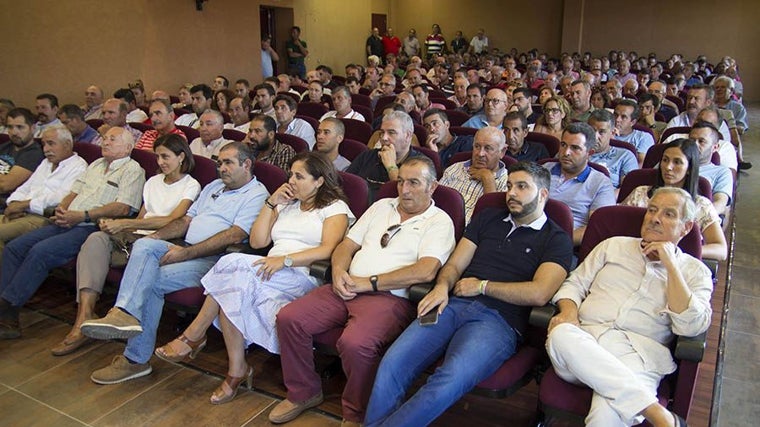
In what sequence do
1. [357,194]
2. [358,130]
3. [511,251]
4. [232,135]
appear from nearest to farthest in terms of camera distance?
[511,251], [357,194], [232,135], [358,130]

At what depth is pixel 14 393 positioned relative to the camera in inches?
110

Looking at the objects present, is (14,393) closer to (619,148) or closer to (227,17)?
(619,148)

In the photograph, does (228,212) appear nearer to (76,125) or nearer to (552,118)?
(76,125)

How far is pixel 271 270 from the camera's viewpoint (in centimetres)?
276

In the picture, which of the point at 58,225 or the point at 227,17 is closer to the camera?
the point at 58,225

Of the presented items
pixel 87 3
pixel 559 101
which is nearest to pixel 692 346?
pixel 559 101

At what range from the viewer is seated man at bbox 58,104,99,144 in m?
4.95

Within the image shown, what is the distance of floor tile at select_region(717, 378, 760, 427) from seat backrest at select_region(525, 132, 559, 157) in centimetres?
185

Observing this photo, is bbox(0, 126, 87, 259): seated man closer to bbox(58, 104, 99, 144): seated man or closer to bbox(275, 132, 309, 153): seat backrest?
bbox(58, 104, 99, 144): seated man

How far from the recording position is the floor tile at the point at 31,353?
2943 millimetres

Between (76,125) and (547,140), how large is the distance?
3.66 meters

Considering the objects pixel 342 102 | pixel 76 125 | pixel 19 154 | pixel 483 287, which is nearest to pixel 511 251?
pixel 483 287

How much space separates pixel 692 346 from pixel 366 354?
1.10 meters

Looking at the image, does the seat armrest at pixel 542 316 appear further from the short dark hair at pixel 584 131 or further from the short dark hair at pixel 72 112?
the short dark hair at pixel 72 112
